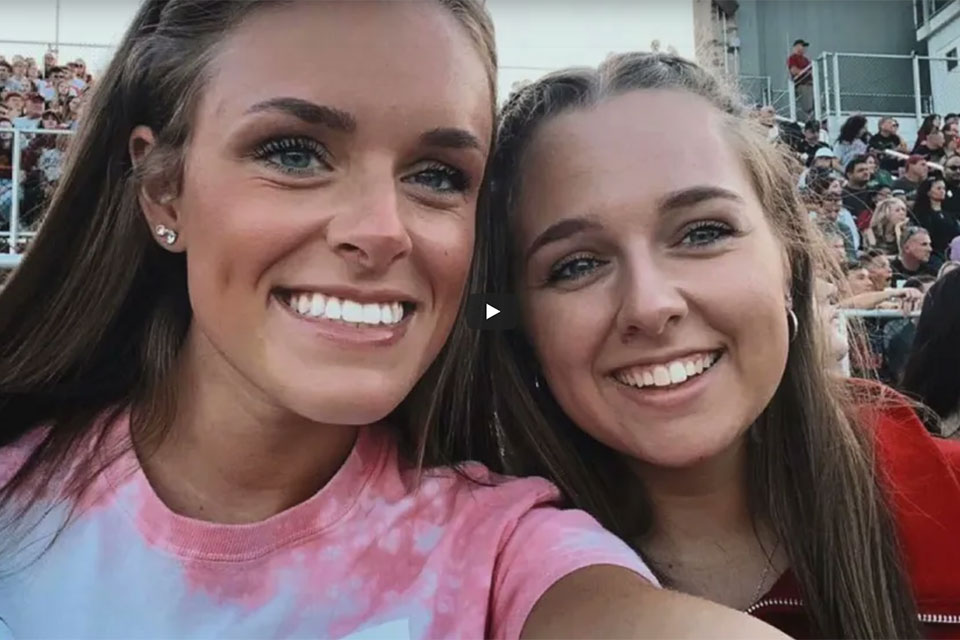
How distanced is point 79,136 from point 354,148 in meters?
0.53

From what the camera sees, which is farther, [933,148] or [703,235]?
[933,148]

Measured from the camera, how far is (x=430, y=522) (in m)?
1.12

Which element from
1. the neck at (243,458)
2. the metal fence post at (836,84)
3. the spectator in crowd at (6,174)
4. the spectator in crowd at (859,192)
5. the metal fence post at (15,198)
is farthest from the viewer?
the metal fence post at (836,84)

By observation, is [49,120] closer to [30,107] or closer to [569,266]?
[30,107]

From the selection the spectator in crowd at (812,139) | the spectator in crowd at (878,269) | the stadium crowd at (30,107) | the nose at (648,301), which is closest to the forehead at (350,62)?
the nose at (648,301)

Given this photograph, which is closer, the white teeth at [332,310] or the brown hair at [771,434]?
the white teeth at [332,310]

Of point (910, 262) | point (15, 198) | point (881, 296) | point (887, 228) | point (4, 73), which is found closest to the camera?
point (881, 296)

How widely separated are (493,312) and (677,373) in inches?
12.1

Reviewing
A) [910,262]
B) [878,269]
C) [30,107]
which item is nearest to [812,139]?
[910,262]

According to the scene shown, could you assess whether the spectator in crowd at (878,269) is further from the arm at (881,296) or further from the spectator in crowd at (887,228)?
the arm at (881,296)

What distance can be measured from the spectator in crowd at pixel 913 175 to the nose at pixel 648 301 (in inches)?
272

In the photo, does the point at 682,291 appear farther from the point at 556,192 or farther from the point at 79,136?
the point at 79,136

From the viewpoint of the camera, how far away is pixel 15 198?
168 inches

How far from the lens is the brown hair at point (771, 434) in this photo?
1332 mm
